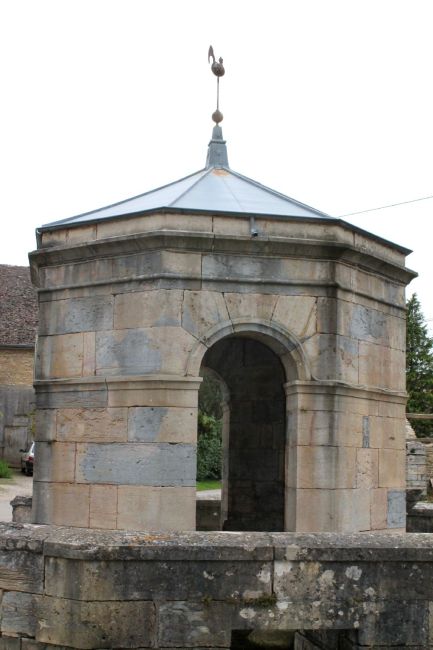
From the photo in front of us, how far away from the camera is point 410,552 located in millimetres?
4945

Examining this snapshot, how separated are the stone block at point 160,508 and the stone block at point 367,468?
1.75 m

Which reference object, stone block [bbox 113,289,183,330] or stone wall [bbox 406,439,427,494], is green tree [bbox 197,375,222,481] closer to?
stone wall [bbox 406,439,427,494]

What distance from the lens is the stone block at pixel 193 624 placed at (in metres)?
4.68

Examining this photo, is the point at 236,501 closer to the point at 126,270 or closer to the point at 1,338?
the point at 126,270

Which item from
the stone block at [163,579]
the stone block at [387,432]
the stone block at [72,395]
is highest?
the stone block at [72,395]

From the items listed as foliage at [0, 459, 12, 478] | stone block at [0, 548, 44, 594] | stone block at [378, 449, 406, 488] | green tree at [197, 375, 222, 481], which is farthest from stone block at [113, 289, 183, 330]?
green tree at [197, 375, 222, 481]

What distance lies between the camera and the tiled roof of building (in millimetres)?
29062

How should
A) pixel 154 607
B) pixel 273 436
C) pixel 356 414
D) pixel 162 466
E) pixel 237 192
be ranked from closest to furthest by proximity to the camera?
pixel 154 607
pixel 162 466
pixel 356 414
pixel 237 192
pixel 273 436

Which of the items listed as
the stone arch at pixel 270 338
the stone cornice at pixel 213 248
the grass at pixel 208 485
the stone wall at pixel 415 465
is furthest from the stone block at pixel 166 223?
the grass at pixel 208 485

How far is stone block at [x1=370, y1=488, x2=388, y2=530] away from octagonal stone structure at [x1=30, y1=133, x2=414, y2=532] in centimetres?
2

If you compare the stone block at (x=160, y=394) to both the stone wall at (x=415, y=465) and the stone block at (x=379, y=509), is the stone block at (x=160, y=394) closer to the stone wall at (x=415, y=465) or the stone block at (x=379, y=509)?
the stone block at (x=379, y=509)

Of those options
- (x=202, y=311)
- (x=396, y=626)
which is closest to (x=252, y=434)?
(x=202, y=311)

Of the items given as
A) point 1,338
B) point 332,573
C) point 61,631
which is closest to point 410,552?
point 332,573

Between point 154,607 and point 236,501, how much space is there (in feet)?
22.1
